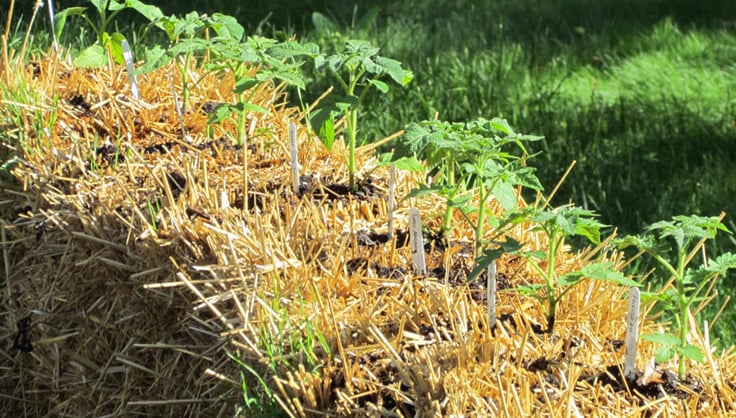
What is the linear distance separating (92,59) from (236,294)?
140cm

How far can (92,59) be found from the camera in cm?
338

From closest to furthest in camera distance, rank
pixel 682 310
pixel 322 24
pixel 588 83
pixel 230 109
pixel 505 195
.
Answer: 1. pixel 682 310
2. pixel 505 195
3. pixel 230 109
4. pixel 588 83
5. pixel 322 24

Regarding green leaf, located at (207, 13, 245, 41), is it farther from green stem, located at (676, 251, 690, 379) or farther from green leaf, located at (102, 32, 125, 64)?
green stem, located at (676, 251, 690, 379)

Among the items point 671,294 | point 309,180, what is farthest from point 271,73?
point 671,294

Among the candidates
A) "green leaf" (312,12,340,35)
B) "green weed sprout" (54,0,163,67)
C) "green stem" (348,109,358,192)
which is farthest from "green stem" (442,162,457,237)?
"green leaf" (312,12,340,35)

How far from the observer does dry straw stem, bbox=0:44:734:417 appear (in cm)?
205

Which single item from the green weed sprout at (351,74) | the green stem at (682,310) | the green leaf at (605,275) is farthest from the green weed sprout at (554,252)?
the green weed sprout at (351,74)

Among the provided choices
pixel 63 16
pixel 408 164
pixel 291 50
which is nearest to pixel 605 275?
pixel 408 164

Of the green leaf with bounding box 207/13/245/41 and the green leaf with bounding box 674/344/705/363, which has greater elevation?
the green leaf with bounding box 207/13/245/41

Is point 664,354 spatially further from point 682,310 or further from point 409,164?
point 409,164

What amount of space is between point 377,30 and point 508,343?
4.05 m

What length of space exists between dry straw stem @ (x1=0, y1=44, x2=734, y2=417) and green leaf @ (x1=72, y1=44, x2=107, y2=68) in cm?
10

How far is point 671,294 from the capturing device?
2.10 meters

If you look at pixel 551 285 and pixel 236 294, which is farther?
pixel 236 294
